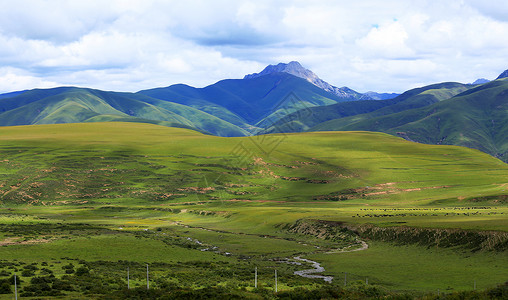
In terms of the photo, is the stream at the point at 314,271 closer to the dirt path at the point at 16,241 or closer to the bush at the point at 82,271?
the bush at the point at 82,271

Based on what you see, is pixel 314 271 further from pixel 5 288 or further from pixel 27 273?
pixel 5 288

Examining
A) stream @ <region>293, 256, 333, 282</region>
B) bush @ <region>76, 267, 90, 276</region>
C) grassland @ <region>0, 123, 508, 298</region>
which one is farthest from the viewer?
stream @ <region>293, 256, 333, 282</region>

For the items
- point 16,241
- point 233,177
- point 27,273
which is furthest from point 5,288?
point 233,177

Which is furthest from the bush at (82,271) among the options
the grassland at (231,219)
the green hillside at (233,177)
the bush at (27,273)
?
the green hillside at (233,177)

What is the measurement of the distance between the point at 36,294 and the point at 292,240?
51684mm

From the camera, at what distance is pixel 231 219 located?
4387 inches

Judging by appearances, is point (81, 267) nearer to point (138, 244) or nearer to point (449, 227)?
point (138, 244)

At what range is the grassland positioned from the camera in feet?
160

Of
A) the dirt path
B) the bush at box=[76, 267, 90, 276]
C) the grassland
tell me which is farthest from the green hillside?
the bush at box=[76, 267, 90, 276]

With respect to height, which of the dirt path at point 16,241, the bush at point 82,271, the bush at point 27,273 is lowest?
the dirt path at point 16,241

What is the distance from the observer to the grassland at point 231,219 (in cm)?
4872

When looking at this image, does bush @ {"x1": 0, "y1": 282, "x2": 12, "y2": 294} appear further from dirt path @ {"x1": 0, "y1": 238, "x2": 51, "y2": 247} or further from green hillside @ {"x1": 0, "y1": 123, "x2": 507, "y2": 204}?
green hillside @ {"x1": 0, "y1": 123, "x2": 507, "y2": 204}

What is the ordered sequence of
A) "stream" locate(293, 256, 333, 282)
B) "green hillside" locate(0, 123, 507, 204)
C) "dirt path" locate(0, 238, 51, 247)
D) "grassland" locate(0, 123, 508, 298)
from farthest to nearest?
"green hillside" locate(0, 123, 507, 204)
"dirt path" locate(0, 238, 51, 247)
"stream" locate(293, 256, 333, 282)
"grassland" locate(0, 123, 508, 298)

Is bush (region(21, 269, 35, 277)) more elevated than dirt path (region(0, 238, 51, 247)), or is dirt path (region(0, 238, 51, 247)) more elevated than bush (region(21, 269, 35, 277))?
bush (region(21, 269, 35, 277))
